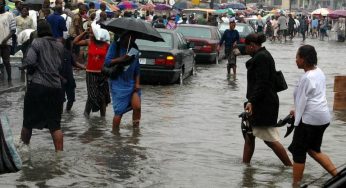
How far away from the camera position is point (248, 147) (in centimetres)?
1017

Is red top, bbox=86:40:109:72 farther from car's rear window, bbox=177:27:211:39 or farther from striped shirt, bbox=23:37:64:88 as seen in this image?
car's rear window, bbox=177:27:211:39

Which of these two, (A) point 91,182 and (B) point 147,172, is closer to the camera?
(A) point 91,182

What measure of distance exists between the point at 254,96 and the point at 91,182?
2088mm

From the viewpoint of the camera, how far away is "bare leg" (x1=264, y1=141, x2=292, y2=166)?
984 centimetres

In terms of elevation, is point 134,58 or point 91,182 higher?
point 134,58

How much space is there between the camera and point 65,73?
1404 cm

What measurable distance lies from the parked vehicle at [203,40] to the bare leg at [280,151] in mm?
17666

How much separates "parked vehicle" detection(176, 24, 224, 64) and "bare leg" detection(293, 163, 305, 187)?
61.9 feet

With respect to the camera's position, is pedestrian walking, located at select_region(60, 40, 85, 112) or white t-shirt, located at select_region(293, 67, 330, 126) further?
pedestrian walking, located at select_region(60, 40, 85, 112)

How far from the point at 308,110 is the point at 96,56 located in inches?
237

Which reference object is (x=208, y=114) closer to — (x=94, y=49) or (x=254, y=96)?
(x=94, y=49)

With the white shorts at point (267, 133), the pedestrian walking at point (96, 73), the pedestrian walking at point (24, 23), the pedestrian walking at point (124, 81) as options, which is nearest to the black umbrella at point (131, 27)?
the pedestrian walking at point (124, 81)

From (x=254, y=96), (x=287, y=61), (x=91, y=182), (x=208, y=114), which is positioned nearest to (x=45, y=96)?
(x=91, y=182)

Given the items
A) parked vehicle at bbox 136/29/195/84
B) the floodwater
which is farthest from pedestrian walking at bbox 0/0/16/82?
parked vehicle at bbox 136/29/195/84
